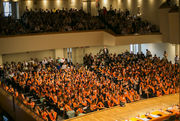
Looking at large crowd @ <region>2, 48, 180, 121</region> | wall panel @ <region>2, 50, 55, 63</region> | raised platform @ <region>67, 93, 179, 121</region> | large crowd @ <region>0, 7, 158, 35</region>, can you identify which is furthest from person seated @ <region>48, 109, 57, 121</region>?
wall panel @ <region>2, 50, 55, 63</region>

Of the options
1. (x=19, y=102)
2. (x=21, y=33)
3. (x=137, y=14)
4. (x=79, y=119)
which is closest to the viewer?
(x=79, y=119)

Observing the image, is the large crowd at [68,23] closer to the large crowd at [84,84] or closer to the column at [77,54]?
the large crowd at [84,84]

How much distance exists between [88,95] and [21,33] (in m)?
6.20

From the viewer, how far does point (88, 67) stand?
18.2m

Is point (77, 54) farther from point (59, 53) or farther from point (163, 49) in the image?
point (163, 49)

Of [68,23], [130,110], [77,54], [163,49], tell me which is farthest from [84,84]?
[163,49]

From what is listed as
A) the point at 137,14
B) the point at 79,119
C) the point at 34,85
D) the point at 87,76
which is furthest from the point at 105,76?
the point at 137,14

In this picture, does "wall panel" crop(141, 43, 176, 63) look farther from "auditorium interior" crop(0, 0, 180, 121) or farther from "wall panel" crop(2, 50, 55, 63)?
"wall panel" crop(2, 50, 55, 63)

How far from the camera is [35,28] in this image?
16.9m

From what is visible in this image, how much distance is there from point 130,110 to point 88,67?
6.84 m

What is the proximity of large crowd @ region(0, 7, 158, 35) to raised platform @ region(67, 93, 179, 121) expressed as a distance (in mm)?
7203

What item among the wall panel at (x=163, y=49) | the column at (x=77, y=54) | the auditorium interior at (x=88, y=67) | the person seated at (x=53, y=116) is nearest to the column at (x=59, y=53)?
the auditorium interior at (x=88, y=67)

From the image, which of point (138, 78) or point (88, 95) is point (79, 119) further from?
point (138, 78)

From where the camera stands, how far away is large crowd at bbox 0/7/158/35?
1692 centimetres
